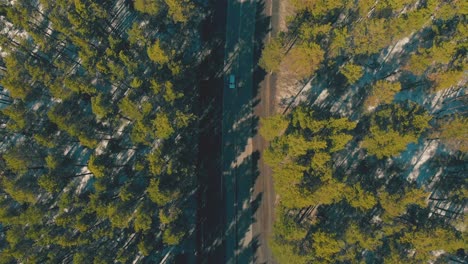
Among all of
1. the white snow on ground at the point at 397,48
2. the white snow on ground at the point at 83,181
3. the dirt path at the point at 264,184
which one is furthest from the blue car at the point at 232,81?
the white snow on ground at the point at 83,181

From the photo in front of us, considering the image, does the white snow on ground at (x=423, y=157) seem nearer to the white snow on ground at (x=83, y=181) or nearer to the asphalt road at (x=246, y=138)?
the asphalt road at (x=246, y=138)

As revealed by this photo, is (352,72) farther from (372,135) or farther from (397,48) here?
(397,48)


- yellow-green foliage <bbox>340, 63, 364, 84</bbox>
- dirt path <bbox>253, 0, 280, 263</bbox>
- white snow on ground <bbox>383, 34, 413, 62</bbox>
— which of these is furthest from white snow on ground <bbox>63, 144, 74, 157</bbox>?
white snow on ground <bbox>383, 34, 413, 62</bbox>

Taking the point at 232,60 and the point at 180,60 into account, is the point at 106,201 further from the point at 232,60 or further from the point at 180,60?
the point at 232,60

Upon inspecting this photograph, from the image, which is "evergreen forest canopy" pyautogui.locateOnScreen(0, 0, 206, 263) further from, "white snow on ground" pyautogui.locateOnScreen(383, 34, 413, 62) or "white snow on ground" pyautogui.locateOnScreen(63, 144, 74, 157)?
"white snow on ground" pyautogui.locateOnScreen(383, 34, 413, 62)

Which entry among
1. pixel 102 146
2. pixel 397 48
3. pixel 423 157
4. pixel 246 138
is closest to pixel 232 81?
pixel 246 138

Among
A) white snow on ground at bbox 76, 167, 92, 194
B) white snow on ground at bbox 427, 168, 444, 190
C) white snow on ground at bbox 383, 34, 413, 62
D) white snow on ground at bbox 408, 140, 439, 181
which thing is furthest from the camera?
white snow on ground at bbox 383, 34, 413, 62

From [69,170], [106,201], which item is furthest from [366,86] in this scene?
[69,170]
